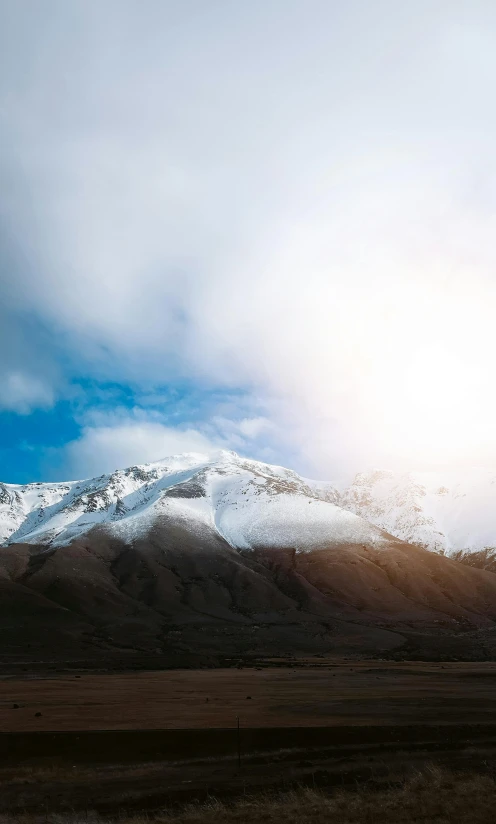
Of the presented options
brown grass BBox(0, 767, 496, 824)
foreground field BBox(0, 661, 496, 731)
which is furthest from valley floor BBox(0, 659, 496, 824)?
foreground field BBox(0, 661, 496, 731)

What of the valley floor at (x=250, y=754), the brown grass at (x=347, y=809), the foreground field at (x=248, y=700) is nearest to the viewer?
the brown grass at (x=347, y=809)

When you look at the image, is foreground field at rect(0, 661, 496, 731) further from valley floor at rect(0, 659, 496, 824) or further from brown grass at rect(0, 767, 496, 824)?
brown grass at rect(0, 767, 496, 824)

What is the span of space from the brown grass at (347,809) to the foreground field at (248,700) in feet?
60.1

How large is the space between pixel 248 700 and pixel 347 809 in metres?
38.3

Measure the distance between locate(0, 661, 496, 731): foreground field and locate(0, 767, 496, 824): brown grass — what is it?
18328 mm

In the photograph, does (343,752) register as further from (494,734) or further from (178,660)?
(178,660)

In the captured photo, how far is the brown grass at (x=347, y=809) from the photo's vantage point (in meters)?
23.4

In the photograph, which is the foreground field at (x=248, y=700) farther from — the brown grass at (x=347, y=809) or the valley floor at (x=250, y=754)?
the brown grass at (x=347, y=809)

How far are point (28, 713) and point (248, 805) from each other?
3369cm

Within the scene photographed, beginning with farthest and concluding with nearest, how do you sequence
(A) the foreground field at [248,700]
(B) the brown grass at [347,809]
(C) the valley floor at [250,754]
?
(A) the foreground field at [248,700]
(C) the valley floor at [250,754]
(B) the brown grass at [347,809]

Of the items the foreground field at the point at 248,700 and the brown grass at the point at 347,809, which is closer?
the brown grass at the point at 347,809

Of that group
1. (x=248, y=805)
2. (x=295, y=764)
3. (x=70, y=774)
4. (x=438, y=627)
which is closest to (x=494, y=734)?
(x=295, y=764)

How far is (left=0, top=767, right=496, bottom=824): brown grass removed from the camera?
23.4 m

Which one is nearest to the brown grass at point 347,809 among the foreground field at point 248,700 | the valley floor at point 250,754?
the valley floor at point 250,754
